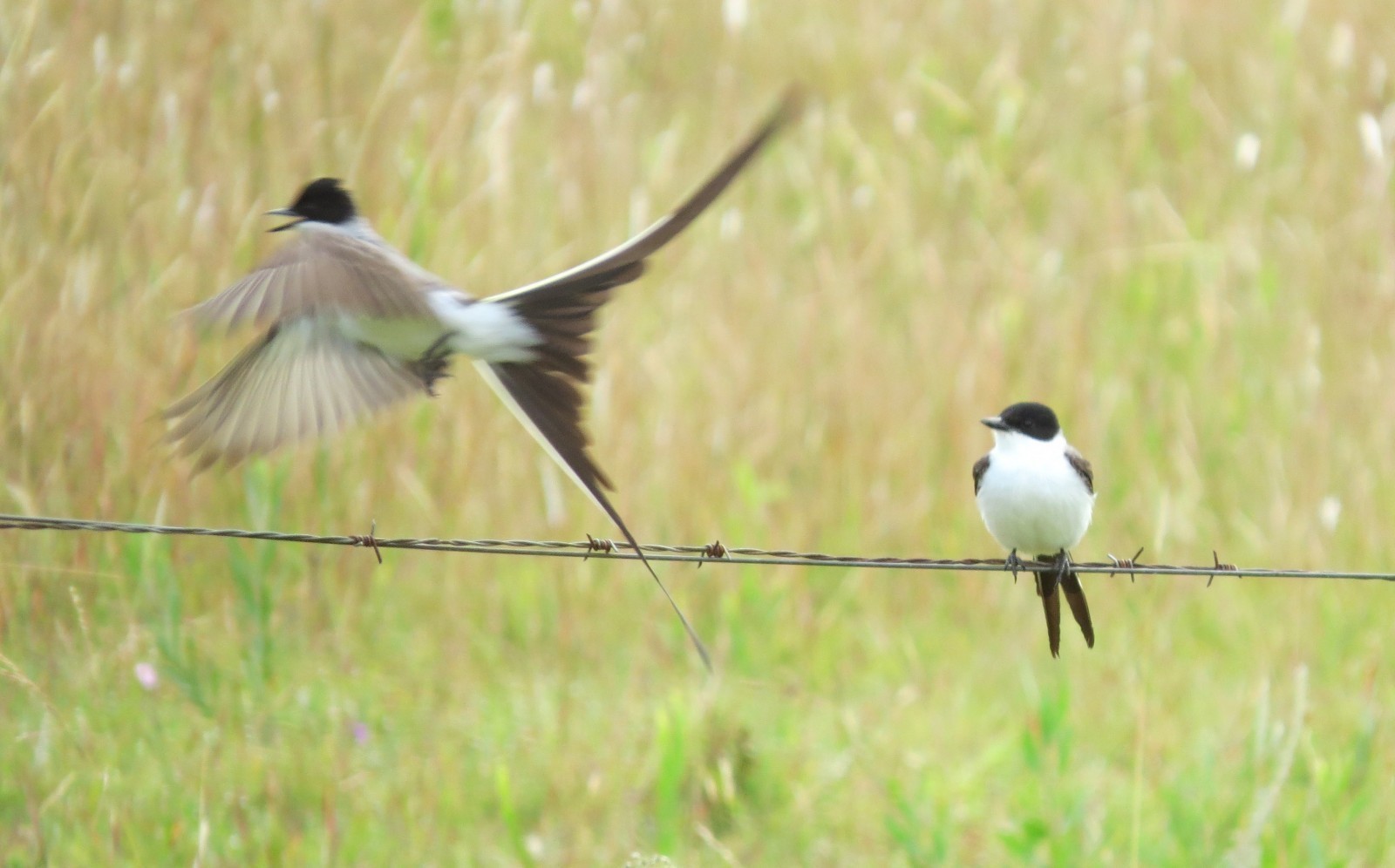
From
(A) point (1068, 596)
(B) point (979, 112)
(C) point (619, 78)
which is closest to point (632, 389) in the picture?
(A) point (1068, 596)

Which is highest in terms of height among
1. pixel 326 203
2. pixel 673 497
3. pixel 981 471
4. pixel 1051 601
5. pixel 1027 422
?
pixel 326 203

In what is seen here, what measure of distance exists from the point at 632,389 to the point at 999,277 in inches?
66.1

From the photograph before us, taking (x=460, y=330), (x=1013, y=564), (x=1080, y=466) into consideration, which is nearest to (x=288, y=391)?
(x=460, y=330)

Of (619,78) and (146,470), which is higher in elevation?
(619,78)

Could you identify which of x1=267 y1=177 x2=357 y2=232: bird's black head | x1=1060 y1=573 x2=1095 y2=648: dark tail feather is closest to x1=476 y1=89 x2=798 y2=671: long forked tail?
x1=267 y1=177 x2=357 y2=232: bird's black head

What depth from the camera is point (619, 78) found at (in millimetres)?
6965

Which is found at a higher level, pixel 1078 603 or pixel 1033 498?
pixel 1033 498

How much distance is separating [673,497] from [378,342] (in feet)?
6.54

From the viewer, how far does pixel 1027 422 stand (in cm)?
349

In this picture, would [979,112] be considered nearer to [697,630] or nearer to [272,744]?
[697,630]

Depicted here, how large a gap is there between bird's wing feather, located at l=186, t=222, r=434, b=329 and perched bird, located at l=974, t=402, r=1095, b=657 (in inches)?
55.9

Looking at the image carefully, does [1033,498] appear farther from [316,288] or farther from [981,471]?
[316,288]

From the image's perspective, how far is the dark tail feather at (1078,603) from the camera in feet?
10.2

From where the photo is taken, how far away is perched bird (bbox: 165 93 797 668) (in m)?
2.43
